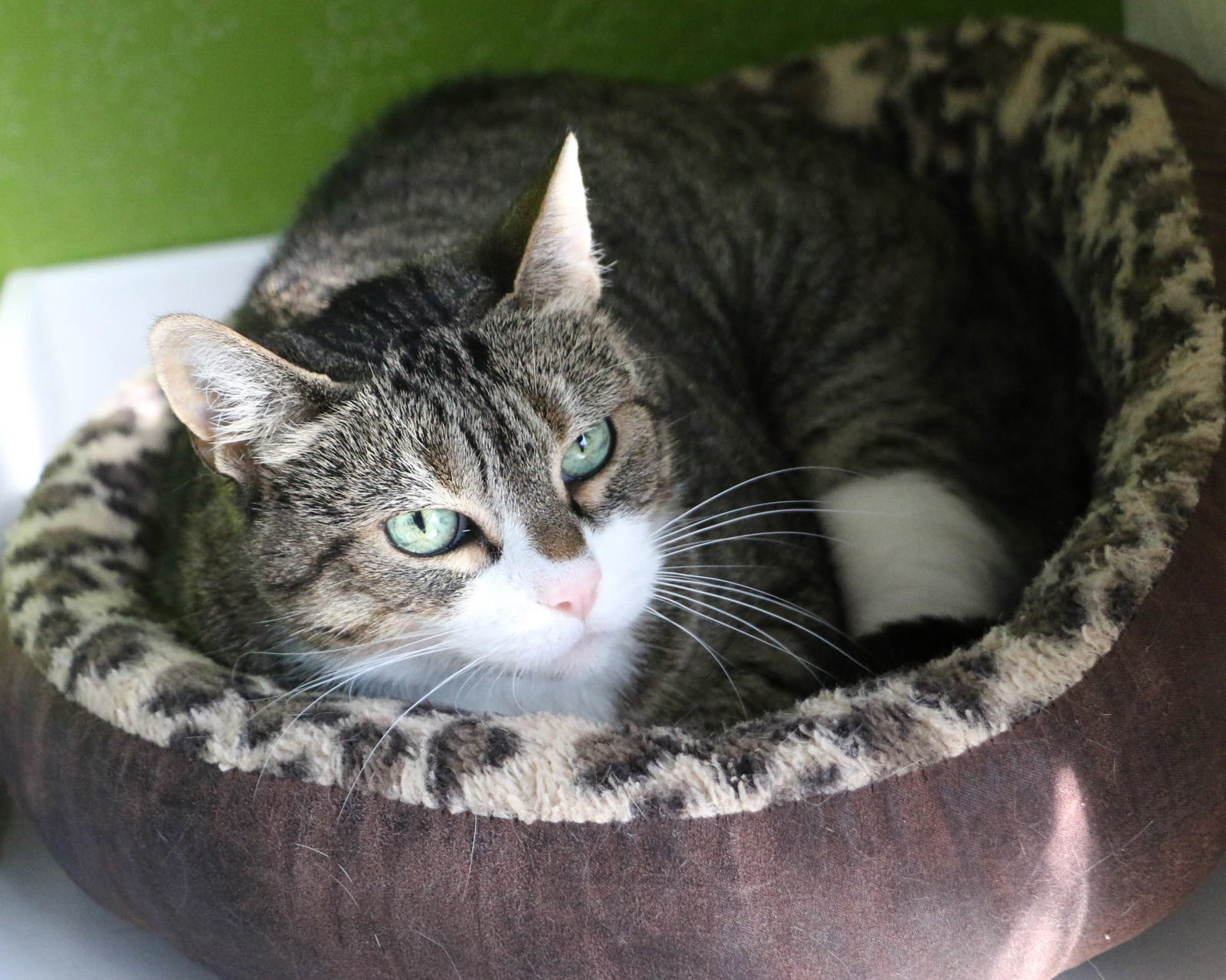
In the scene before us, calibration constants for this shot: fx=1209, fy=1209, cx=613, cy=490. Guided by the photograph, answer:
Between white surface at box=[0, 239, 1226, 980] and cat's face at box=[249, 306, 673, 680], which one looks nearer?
cat's face at box=[249, 306, 673, 680]

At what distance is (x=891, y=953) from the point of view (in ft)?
4.22

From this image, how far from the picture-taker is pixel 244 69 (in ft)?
8.16

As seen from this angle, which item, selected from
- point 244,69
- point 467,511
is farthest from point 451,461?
point 244,69

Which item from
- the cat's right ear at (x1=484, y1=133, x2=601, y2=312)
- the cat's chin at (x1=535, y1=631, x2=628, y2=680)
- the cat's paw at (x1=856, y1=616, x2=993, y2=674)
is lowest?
the cat's paw at (x1=856, y1=616, x2=993, y2=674)

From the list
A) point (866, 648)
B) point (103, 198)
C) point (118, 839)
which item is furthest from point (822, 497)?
point (103, 198)

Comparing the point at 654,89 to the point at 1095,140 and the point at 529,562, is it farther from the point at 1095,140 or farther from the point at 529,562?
the point at 529,562

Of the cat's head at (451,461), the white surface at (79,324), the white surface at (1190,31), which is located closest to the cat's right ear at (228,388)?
the cat's head at (451,461)

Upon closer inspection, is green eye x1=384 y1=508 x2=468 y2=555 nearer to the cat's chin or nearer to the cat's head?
the cat's head

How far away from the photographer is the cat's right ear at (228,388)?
4.19 ft

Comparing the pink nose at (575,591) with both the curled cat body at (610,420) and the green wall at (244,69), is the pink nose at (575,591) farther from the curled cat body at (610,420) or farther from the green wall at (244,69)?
the green wall at (244,69)

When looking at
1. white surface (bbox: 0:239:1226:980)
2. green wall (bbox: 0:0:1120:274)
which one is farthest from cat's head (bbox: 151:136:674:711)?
green wall (bbox: 0:0:1120:274)

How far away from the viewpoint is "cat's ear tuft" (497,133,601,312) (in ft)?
4.52

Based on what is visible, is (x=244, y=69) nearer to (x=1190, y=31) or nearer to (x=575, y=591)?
(x=575, y=591)

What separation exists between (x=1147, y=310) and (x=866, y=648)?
62cm
